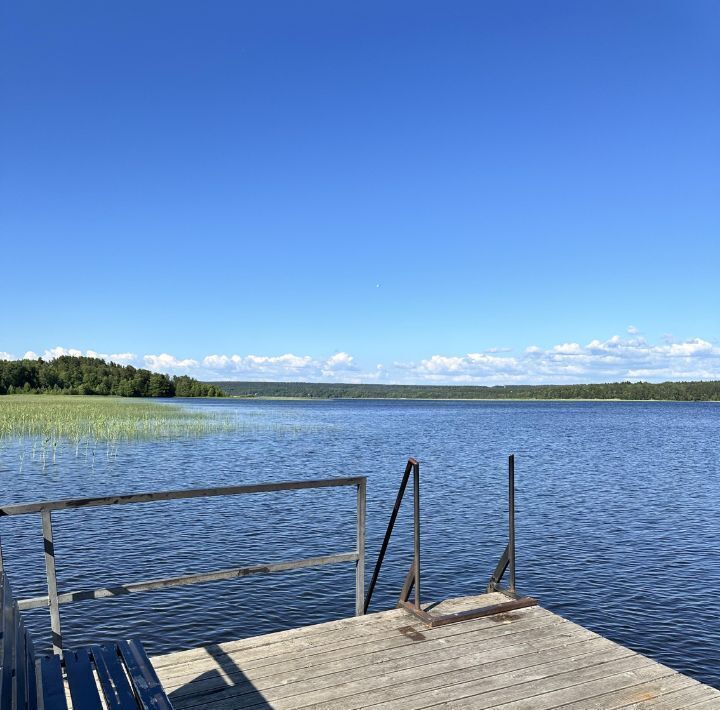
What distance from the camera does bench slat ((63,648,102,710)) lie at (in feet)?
10.3

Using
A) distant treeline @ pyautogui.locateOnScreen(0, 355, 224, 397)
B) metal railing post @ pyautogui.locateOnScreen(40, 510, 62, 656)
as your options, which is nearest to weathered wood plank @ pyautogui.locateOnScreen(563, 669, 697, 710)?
metal railing post @ pyautogui.locateOnScreen(40, 510, 62, 656)

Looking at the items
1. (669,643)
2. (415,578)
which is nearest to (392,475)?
(669,643)

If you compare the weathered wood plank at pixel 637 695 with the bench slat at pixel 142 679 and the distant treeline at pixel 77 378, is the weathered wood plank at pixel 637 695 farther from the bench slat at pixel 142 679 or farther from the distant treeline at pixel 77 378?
the distant treeline at pixel 77 378

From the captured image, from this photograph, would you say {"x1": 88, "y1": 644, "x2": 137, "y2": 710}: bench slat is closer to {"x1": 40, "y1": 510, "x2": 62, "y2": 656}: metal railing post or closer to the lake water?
{"x1": 40, "y1": 510, "x2": 62, "y2": 656}: metal railing post

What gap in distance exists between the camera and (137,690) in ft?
10.8

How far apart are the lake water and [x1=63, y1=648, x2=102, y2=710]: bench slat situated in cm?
540

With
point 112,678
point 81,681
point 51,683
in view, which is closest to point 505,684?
point 112,678

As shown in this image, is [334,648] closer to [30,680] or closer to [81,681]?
[81,681]

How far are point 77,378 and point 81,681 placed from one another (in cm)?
12211

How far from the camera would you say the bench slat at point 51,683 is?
3.18m

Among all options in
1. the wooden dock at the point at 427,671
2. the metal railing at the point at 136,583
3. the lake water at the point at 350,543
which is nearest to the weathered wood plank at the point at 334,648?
the wooden dock at the point at 427,671

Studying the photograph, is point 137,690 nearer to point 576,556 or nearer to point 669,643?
point 669,643

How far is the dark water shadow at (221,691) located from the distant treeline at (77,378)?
111m

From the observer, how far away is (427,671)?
485 centimetres
